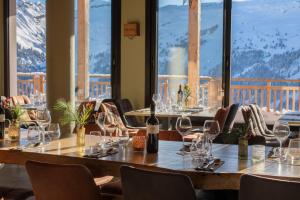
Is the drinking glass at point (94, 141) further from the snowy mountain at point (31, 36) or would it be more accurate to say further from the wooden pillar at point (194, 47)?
the snowy mountain at point (31, 36)

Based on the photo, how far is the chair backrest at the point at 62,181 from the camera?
2.47m

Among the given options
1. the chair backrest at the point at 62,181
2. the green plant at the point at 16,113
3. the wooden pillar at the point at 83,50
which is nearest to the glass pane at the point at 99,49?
the wooden pillar at the point at 83,50

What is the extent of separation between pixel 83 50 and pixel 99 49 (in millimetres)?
339

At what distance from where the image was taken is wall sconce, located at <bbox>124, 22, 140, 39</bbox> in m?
7.43

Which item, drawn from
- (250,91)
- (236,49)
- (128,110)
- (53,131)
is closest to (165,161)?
(53,131)

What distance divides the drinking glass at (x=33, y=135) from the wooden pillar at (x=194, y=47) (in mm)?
4269

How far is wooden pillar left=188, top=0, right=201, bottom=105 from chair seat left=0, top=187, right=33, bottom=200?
4333mm

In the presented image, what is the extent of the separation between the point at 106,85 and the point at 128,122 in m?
1.05

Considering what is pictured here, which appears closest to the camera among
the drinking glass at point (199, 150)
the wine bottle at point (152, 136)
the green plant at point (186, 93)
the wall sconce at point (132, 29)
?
the drinking glass at point (199, 150)

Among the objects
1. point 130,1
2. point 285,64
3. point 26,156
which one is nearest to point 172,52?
point 130,1

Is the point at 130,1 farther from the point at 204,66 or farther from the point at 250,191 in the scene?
the point at 250,191

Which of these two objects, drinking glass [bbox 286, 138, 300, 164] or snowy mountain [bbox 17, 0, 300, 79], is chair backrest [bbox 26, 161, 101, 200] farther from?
snowy mountain [bbox 17, 0, 300, 79]

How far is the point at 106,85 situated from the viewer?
25.9ft

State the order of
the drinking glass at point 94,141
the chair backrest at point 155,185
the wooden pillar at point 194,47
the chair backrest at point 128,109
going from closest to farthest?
the chair backrest at point 155,185, the drinking glass at point 94,141, the chair backrest at point 128,109, the wooden pillar at point 194,47
